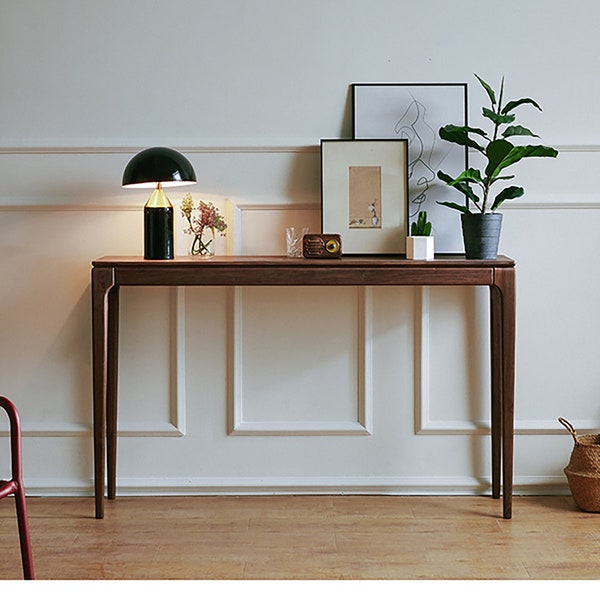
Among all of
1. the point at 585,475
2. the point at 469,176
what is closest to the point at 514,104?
the point at 469,176

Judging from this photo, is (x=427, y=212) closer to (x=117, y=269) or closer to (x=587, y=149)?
(x=587, y=149)

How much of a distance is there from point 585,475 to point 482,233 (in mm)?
892

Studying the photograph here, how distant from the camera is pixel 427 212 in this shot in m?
3.26

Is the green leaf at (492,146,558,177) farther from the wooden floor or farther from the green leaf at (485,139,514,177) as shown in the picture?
the wooden floor

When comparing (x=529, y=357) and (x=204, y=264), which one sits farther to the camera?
(x=529, y=357)

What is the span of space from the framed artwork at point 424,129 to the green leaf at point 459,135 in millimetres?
174

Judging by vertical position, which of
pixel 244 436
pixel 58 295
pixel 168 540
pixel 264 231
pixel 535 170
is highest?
pixel 535 170

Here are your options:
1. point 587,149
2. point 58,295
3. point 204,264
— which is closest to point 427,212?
point 587,149

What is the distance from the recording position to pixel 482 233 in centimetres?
298

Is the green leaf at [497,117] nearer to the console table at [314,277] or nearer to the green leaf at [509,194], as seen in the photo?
the green leaf at [509,194]

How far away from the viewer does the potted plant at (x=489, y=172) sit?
2.95 m

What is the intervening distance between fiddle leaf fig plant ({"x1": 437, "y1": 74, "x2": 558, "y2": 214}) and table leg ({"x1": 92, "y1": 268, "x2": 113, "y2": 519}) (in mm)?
1172

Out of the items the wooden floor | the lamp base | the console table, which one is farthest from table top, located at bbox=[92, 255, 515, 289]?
the wooden floor
